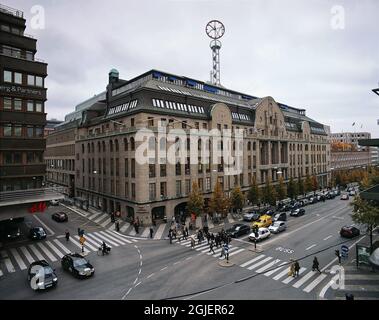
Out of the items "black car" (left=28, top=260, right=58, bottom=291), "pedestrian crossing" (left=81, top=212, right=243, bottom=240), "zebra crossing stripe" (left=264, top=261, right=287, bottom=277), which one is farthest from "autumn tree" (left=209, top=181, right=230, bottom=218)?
"black car" (left=28, top=260, right=58, bottom=291)

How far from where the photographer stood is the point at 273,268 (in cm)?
2488

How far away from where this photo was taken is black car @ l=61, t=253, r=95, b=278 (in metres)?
23.2

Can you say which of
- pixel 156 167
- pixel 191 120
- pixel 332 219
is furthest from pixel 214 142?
pixel 332 219

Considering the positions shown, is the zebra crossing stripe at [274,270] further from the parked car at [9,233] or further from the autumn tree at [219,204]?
the parked car at [9,233]

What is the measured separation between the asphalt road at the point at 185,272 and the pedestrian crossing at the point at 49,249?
0.56 meters

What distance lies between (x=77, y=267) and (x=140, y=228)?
56.3 feet

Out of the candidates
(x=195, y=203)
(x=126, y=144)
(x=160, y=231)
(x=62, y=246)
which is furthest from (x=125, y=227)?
(x=126, y=144)

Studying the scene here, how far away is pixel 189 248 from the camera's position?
103 feet

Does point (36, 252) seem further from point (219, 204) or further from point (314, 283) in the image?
point (314, 283)

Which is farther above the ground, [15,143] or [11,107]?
[11,107]

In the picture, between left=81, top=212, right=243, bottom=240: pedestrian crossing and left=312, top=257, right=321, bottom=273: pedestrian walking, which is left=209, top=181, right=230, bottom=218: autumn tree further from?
left=312, top=257, right=321, bottom=273: pedestrian walking
